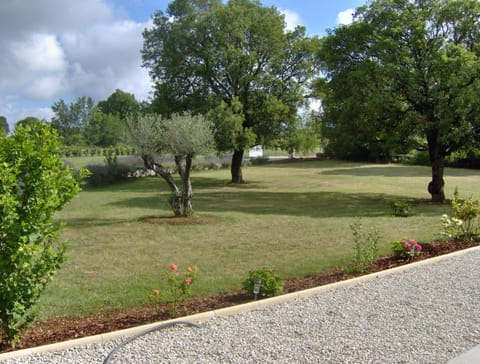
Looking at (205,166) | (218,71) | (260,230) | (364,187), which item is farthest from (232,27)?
(205,166)

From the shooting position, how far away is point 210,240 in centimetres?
982

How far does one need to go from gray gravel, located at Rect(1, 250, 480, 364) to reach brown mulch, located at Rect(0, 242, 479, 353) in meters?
0.52

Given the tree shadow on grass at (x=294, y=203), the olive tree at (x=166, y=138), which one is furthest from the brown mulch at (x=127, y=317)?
the tree shadow on grass at (x=294, y=203)

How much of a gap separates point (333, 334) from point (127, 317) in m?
2.43

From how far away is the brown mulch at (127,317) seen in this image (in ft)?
14.1

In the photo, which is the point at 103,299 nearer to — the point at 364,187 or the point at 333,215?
the point at 333,215

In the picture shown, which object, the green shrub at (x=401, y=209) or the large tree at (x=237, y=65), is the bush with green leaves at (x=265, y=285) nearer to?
the green shrub at (x=401, y=209)

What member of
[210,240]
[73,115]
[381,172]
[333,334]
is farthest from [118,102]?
[333,334]

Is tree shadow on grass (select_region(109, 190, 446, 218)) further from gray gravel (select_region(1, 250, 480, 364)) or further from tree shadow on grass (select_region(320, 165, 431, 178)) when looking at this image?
tree shadow on grass (select_region(320, 165, 431, 178))

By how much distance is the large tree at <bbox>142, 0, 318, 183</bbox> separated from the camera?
22688 millimetres

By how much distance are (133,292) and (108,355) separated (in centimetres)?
240

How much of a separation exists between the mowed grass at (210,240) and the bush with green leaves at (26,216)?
0.76 meters

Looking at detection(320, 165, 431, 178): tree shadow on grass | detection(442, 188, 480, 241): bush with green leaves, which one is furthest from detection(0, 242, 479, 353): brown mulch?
detection(320, 165, 431, 178): tree shadow on grass

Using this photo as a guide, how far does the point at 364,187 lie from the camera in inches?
939
